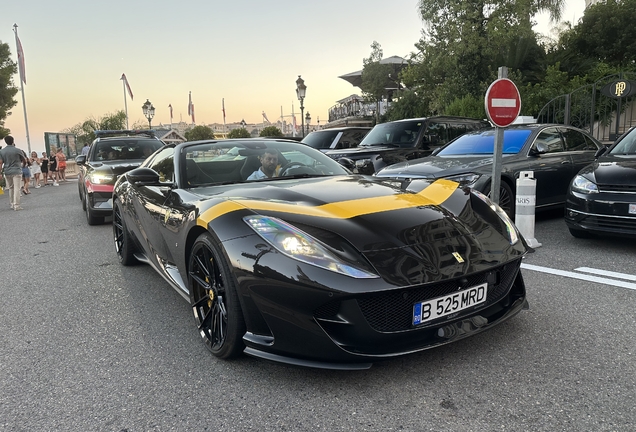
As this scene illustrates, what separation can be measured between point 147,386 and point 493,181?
14.7ft

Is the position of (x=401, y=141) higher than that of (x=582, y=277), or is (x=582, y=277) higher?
(x=401, y=141)

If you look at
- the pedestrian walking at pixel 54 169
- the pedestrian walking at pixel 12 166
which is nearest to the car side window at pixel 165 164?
the pedestrian walking at pixel 12 166

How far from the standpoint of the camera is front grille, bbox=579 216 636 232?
4812mm

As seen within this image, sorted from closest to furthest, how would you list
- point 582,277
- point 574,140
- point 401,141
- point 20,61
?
point 582,277 < point 574,140 < point 401,141 < point 20,61

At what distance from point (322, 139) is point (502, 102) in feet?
20.2

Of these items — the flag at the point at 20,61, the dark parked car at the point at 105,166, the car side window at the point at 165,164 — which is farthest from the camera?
the flag at the point at 20,61

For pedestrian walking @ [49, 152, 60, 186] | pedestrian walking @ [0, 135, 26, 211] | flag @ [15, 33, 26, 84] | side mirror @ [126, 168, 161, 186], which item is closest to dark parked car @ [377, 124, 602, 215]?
side mirror @ [126, 168, 161, 186]

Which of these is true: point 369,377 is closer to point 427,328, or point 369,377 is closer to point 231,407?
point 427,328

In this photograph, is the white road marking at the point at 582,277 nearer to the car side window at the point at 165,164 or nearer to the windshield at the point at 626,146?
the windshield at the point at 626,146

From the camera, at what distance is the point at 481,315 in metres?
2.60

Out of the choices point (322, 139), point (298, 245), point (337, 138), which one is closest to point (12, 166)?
point (322, 139)

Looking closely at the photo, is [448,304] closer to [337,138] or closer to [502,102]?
[502,102]

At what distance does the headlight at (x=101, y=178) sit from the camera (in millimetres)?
8016

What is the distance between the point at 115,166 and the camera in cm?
833
